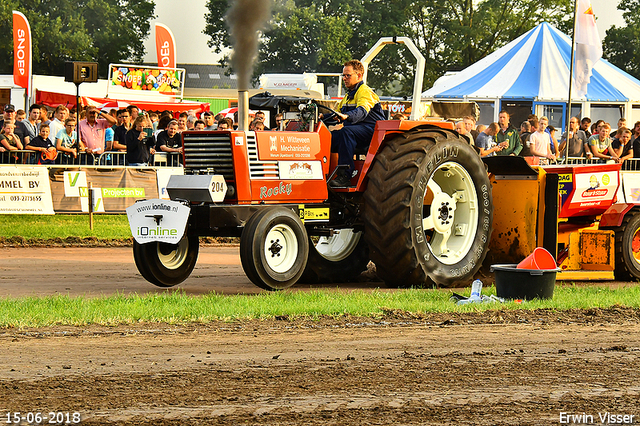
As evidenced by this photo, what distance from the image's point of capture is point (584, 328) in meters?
7.23

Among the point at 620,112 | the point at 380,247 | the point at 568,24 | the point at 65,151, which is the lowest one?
the point at 380,247

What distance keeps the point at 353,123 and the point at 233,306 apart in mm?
2605

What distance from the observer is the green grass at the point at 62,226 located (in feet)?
48.5

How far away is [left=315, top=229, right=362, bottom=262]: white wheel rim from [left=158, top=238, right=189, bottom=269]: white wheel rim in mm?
1686

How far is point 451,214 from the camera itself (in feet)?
32.5

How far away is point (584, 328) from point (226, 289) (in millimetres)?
3725

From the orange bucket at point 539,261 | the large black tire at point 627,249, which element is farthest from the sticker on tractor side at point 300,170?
the large black tire at point 627,249

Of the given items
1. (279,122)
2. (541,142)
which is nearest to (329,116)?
(279,122)

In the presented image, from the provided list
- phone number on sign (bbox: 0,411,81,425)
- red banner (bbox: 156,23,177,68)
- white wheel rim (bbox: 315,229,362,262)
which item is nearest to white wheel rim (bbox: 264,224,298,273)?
white wheel rim (bbox: 315,229,362,262)

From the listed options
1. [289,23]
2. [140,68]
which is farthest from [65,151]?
[289,23]

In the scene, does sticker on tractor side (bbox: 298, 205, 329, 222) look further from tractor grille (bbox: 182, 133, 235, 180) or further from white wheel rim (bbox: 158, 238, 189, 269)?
white wheel rim (bbox: 158, 238, 189, 269)

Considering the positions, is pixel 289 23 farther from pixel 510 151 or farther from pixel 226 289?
pixel 226 289

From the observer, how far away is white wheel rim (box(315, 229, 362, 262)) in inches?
408

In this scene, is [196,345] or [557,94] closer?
[196,345]
